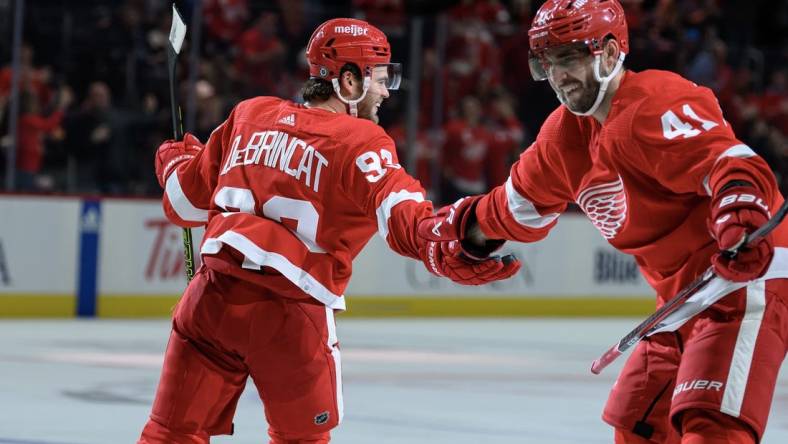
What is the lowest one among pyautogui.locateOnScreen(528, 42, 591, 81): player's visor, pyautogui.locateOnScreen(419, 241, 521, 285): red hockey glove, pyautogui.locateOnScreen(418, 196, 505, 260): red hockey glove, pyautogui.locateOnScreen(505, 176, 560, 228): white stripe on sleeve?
pyautogui.locateOnScreen(419, 241, 521, 285): red hockey glove

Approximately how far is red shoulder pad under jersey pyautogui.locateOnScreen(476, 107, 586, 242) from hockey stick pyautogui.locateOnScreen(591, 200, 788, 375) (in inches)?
14.7

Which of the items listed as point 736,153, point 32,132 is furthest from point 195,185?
point 32,132

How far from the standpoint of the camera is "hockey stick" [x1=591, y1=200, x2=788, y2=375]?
3021 mm

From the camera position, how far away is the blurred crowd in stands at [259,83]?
33.7 feet

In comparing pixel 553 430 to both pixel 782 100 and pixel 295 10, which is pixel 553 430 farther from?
pixel 782 100

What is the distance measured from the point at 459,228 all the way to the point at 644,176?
1.57 ft

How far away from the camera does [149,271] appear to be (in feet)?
35.7

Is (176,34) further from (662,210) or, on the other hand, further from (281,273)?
(662,210)

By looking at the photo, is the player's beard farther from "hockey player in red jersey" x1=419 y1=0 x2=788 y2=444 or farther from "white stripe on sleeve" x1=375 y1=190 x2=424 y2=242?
"white stripe on sleeve" x1=375 y1=190 x2=424 y2=242

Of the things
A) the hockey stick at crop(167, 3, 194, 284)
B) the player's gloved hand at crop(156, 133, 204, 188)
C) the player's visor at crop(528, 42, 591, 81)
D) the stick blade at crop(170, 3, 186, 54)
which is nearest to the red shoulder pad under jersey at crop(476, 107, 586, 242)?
the player's visor at crop(528, 42, 591, 81)

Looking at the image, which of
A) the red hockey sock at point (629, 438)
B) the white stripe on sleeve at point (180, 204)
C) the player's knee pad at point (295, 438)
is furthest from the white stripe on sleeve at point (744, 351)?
the white stripe on sleeve at point (180, 204)

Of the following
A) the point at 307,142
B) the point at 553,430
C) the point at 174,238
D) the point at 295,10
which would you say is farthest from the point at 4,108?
the point at 307,142

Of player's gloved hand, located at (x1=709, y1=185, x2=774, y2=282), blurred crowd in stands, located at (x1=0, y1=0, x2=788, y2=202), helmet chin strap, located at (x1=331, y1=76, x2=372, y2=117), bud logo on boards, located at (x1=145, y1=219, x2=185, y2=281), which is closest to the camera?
player's gloved hand, located at (x1=709, y1=185, x2=774, y2=282)

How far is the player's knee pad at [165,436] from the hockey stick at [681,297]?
1057 millimetres
